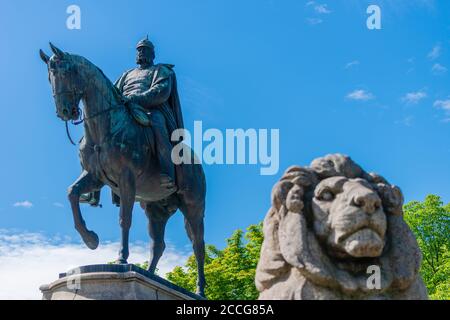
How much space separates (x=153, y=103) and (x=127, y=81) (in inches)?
37.8

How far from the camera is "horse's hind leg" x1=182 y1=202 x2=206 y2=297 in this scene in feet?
46.3

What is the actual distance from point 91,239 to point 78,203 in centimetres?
60

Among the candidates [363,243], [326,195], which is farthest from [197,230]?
[363,243]

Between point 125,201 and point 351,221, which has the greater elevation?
point 125,201

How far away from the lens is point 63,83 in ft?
40.3

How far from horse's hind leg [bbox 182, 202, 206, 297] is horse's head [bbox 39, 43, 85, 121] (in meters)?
2.85

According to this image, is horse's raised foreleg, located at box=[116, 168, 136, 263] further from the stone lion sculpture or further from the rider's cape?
the stone lion sculpture

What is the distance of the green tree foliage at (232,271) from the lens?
2705cm

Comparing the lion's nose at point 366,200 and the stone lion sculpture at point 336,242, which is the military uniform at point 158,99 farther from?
the lion's nose at point 366,200

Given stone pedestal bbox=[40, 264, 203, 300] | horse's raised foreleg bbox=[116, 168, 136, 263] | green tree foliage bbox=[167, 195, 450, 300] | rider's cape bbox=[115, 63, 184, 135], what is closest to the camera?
stone pedestal bbox=[40, 264, 203, 300]

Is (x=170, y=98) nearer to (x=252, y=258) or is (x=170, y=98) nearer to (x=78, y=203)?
(x=78, y=203)

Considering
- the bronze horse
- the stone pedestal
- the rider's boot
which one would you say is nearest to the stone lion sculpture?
the stone pedestal

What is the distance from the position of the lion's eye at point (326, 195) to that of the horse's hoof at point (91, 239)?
24.3 feet
